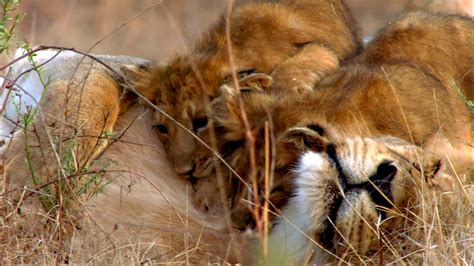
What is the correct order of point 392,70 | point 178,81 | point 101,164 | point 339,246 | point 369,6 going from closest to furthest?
point 339,246
point 101,164
point 392,70
point 178,81
point 369,6

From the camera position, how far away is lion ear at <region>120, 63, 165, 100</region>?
4.23 meters

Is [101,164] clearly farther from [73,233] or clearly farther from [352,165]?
[352,165]

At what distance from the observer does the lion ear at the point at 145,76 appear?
167 inches

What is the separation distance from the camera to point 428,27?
14.5 feet

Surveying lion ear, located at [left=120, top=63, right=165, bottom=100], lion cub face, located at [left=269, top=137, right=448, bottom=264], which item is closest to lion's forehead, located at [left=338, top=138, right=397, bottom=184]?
lion cub face, located at [left=269, top=137, right=448, bottom=264]

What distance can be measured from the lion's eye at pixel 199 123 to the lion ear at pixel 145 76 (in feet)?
0.72

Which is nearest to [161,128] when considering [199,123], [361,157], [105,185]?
[199,123]

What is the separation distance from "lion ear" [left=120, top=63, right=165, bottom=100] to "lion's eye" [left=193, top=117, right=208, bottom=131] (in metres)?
0.22

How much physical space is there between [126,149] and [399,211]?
1034 mm

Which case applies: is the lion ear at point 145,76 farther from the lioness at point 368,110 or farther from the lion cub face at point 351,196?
the lion cub face at point 351,196

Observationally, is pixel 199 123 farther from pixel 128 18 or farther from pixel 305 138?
pixel 128 18

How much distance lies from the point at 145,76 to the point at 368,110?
116cm

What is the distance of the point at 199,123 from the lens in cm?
420

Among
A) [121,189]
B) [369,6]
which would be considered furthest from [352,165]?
[369,6]
